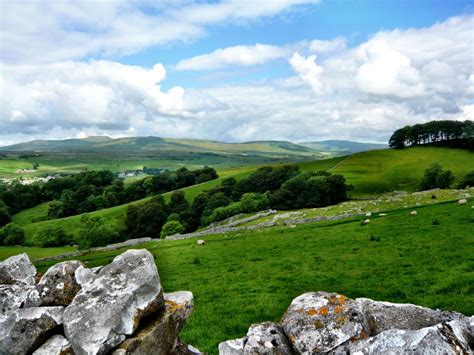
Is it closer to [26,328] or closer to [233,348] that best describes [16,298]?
[26,328]

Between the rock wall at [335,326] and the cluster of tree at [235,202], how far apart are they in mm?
93872

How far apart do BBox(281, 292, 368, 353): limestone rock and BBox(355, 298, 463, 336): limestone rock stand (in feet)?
0.95

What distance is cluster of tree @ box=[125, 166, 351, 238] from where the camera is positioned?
104562 mm

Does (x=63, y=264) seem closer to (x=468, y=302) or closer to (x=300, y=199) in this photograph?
(x=468, y=302)

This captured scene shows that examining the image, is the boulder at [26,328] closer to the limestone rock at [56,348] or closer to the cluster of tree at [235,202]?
the limestone rock at [56,348]

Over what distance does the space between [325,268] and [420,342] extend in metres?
19.8

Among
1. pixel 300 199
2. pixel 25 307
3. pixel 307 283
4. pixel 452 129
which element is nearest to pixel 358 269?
pixel 307 283

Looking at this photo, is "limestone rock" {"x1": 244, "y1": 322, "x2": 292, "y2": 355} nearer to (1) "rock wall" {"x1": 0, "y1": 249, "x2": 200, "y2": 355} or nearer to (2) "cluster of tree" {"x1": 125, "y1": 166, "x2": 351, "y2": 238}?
(1) "rock wall" {"x1": 0, "y1": 249, "x2": 200, "y2": 355}

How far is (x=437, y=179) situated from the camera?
104m

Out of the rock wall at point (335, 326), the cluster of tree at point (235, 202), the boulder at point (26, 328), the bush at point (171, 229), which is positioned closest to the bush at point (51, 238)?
the cluster of tree at point (235, 202)

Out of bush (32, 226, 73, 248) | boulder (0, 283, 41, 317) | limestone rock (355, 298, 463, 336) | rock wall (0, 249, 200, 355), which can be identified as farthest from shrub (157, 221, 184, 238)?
limestone rock (355, 298, 463, 336)

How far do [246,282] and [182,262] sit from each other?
485 inches

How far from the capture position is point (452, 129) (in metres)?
179

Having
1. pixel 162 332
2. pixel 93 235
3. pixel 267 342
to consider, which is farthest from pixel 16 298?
pixel 93 235
